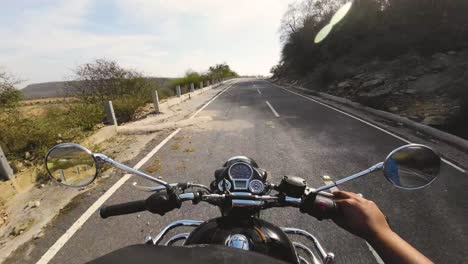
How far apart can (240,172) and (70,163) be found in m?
1.13

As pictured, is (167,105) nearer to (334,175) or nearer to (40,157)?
(40,157)

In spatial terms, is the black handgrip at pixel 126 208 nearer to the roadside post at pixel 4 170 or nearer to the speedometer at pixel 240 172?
the speedometer at pixel 240 172

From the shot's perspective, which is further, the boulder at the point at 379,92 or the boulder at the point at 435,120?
the boulder at the point at 379,92

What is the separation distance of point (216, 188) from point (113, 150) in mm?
6521

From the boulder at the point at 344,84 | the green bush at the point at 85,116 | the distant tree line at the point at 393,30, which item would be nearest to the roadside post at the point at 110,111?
the green bush at the point at 85,116

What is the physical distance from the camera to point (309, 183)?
4984 mm

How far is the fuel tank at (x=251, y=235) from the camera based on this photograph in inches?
51.3

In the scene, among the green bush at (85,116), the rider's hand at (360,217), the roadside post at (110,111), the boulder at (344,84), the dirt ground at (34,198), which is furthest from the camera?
the boulder at (344,84)

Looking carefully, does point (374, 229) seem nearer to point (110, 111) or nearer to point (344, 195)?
point (344, 195)

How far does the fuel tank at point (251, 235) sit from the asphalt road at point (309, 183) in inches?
82.1

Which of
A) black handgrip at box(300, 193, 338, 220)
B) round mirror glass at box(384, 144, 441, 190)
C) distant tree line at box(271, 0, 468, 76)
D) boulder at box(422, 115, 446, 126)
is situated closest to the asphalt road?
boulder at box(422, 115, 446, 126)

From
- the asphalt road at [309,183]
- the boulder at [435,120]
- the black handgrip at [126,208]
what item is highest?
the black handgrip at [126,208]

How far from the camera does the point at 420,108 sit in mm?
10805

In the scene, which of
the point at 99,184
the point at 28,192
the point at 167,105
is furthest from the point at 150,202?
the point at 167,105
